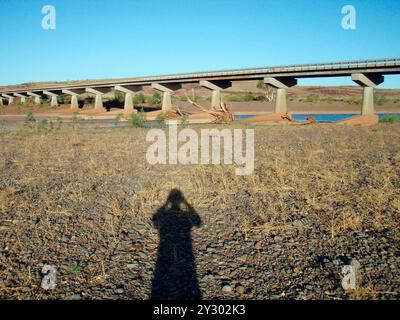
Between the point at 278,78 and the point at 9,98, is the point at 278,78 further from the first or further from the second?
the point at 9,98

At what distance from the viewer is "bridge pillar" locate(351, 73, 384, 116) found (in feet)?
101

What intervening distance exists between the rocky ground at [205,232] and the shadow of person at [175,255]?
2cm

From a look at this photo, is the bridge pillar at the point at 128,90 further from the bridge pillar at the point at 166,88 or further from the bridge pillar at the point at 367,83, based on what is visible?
the bridge pillar at the point at 367,83

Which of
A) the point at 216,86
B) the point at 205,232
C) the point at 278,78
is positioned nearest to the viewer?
the point at 205,232

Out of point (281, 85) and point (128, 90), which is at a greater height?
point (128, 90)

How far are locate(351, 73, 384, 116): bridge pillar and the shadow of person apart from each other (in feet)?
99.1

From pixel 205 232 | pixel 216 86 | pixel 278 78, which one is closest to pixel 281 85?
pixel 278 78

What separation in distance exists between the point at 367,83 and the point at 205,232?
3189 cm

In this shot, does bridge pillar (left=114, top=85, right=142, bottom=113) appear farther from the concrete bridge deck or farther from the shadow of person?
the shadow of person

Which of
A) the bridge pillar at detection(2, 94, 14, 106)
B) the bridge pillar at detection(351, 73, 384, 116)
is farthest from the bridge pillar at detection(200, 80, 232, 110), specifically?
the bridge pillar at detection(2, 94, 14, 106)

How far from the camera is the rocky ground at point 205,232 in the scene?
3.52 metres

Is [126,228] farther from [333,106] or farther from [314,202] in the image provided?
[333,106]

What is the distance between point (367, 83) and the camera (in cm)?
3123

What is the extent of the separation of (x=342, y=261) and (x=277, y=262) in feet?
2.52
